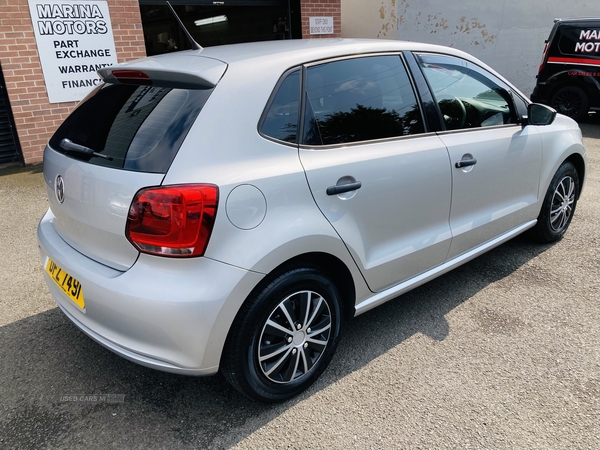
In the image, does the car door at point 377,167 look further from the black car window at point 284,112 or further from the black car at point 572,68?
the black car at point 572,68

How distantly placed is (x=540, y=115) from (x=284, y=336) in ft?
8.59

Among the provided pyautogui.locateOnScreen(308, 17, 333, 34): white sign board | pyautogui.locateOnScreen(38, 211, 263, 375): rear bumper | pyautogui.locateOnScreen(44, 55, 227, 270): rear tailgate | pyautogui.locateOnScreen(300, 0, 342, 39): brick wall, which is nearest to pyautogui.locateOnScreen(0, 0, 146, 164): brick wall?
pyautogui.locateOnScreen(300, 0, 342, 39): brick wall

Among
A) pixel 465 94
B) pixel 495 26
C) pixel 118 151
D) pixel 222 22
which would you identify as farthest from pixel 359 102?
pixel 495 26

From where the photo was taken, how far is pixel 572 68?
33.3 ft

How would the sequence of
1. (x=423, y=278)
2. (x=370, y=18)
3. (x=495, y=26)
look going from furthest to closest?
(x=370, y=18)
(x=495, y=26)
(x=423, y=278)

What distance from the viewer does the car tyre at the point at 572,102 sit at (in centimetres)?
1017

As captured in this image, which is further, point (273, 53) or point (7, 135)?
point (7, 135)

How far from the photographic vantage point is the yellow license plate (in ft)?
7.63

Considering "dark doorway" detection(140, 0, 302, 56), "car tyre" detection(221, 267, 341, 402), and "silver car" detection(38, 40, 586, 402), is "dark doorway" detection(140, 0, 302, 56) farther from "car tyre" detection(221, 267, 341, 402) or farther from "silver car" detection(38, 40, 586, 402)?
"car tyre" detection(221, 267, 341, 402)

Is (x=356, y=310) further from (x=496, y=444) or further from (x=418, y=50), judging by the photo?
(x=418, y=50)

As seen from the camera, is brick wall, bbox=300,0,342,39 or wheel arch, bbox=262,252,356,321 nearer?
wheel arch, bbox=262,252,356,321

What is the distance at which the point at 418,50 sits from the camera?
302cm

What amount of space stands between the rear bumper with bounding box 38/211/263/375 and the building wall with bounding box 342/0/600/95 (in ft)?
43.6

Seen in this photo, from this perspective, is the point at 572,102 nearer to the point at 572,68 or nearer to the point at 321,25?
the point at 572,68
